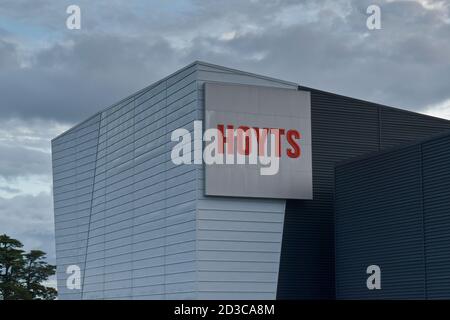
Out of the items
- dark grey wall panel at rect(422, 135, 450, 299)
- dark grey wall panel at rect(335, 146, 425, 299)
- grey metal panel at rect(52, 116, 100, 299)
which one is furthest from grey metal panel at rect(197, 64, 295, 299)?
grey metal panel at rect(52, 116, 100, 299)

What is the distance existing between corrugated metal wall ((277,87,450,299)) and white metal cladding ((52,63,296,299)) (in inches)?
40.6

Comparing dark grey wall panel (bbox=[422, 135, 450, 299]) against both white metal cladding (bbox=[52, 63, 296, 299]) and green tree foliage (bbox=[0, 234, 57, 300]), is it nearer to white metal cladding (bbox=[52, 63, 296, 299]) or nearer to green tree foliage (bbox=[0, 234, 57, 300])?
white metal cladding (bbox=[52, 63, 296, 299])

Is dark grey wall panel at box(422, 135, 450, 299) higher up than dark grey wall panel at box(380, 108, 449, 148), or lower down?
lower down

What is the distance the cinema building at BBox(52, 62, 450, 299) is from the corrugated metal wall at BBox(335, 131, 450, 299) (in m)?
0.07

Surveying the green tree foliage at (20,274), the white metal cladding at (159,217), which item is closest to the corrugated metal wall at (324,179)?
the white metal cladding at (159,217)

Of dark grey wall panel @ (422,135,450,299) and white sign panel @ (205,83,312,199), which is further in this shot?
white sign panel @ (205,83,312,199)

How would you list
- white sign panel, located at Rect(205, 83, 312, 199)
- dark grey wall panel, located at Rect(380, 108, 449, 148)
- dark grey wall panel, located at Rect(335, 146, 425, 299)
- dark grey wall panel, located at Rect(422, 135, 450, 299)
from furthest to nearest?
dark grey wall panel, located at Rect(380, 108, 449, 148)
white sign panel, located at Rect(205, 83, 312, 199)
dark grey wall panel, located at Rect(335, 146, 425, 299)
dark grey wall panel, located at Rect(422, 135, 450, 299)

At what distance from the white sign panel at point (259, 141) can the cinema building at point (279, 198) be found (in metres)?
0.06

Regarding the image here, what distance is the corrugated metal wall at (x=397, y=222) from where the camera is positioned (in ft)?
121

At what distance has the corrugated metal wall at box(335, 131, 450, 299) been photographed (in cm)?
3703

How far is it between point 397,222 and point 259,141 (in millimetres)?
9246

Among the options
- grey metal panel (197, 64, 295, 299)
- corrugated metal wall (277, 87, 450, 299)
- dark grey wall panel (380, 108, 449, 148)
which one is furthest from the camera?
dark grey wall panel (380, 108, 449, 148)

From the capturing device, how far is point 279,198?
45938mm

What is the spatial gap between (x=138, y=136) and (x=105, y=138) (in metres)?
6.59
